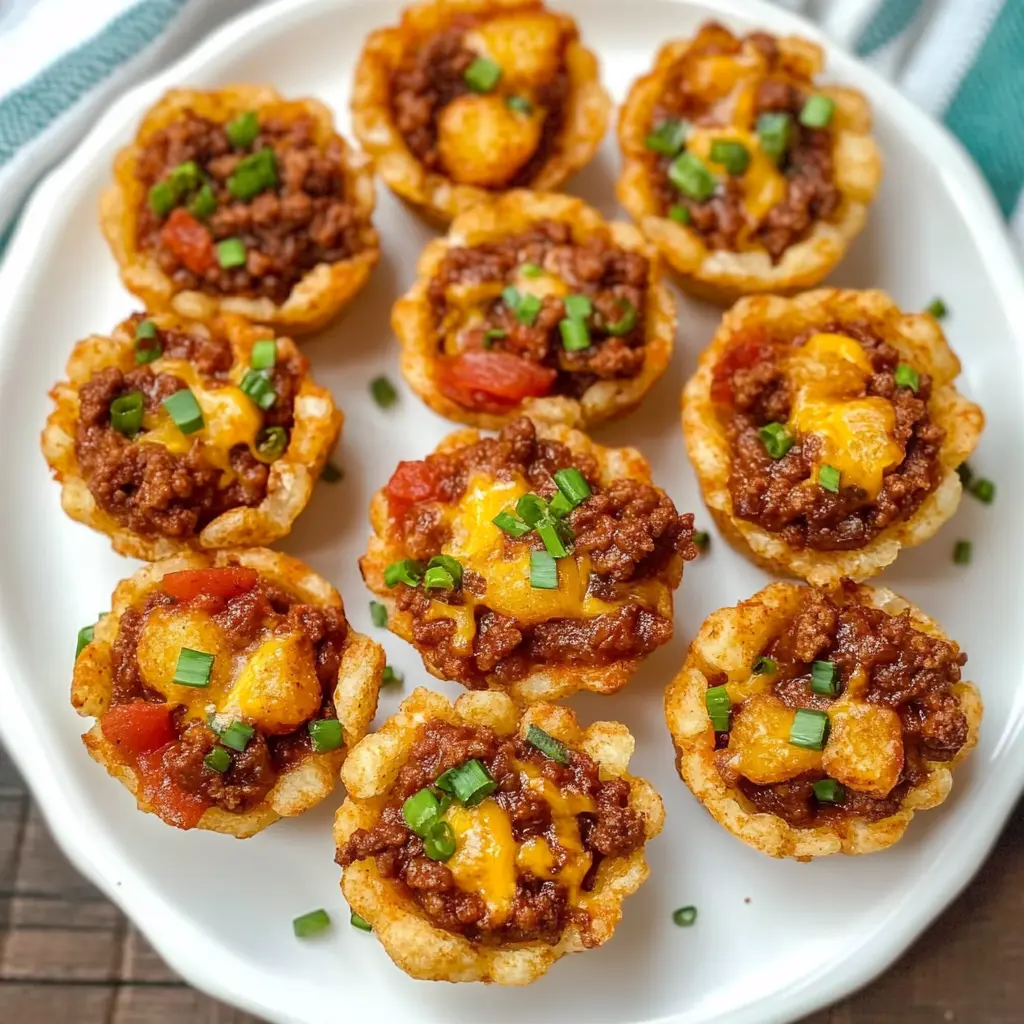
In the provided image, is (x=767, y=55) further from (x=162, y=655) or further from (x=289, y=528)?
(x=162, y=655)

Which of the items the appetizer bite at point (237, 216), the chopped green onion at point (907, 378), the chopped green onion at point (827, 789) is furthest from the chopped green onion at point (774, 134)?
the chopped green onion at point (827, 789)

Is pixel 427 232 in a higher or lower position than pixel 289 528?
higher

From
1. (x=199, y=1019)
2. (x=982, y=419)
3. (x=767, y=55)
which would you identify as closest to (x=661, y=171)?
(x=767, y=55)

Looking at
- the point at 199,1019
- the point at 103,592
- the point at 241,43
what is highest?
the point at 241,43

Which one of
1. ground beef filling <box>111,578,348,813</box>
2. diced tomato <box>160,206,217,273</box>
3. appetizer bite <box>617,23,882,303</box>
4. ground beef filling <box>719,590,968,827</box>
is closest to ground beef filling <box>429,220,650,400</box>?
appetizer bite <box>617,23,882,303</box>

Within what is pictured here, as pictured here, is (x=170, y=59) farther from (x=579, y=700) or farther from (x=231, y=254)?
(x=579, y=700)

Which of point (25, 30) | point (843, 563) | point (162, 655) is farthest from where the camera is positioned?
point (25, 30)

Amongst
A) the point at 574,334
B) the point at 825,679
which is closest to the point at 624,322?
the point at 574,334

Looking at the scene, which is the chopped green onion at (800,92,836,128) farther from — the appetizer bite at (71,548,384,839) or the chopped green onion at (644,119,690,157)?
the appetizer bite at (71,548,384,839)
